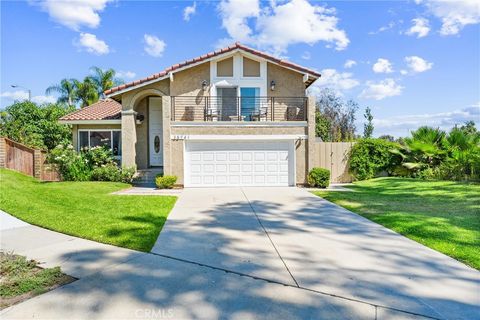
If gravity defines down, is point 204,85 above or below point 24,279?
above

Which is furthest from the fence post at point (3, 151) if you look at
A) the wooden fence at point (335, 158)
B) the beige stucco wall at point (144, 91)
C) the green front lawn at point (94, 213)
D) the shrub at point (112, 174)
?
the wooden fence at point (335, 158)

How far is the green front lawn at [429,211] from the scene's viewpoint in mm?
5907

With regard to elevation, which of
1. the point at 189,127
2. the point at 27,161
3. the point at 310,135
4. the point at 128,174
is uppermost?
the point at 189,127

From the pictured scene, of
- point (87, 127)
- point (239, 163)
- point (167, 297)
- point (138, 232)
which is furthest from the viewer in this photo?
point (87, 127)

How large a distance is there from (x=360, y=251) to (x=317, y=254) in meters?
0.82

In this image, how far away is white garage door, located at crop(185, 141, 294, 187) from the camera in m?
15.5

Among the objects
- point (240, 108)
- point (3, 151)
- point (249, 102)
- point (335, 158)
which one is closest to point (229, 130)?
point (240, 108)

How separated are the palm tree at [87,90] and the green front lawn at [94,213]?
28195 millimetres

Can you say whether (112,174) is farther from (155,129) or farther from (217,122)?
(217,122)

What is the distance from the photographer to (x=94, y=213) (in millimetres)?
8289

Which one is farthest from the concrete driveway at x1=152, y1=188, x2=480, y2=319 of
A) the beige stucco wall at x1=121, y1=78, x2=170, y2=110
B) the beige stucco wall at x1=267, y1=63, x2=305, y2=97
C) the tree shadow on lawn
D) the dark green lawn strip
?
the beige stucco wall at x1=121, y1=78, x2=170, y2=110

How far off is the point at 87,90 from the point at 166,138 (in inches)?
1127

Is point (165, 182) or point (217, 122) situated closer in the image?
point (165, 182)

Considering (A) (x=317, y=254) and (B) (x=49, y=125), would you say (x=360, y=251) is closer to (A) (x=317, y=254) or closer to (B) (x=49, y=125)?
(A) (x=317, y=254)
